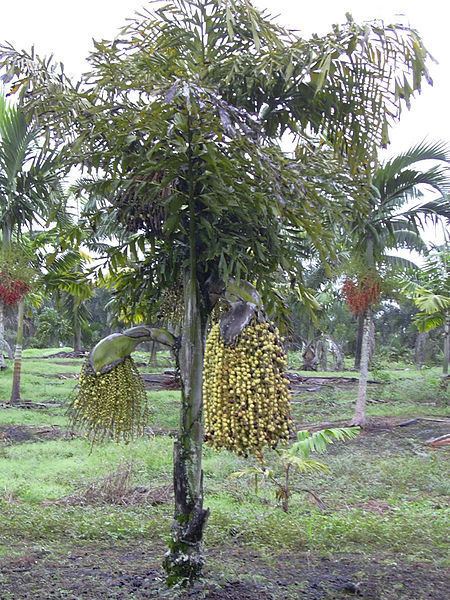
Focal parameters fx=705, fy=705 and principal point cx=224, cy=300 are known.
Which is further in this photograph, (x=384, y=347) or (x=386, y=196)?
(x=384, y=347)

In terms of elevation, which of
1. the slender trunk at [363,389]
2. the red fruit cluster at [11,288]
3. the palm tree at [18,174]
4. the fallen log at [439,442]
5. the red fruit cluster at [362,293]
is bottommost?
the fallen log at [439,442]

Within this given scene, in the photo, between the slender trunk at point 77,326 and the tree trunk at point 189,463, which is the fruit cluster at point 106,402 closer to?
the tree trunk at point 189,463

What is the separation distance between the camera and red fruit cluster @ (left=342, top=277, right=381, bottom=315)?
37.4 ft

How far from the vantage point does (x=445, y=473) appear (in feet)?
27.2

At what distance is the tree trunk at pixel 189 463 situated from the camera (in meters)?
3.65

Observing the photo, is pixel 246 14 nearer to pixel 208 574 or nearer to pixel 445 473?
pixel 208 574

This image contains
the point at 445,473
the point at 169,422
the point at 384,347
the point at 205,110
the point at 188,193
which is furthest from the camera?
the point at 384,347

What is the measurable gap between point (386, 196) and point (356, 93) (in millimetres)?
7082

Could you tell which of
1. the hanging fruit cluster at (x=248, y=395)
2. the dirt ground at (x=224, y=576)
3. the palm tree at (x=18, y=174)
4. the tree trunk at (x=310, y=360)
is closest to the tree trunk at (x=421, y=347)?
the tree trunk at (x=310, y=360)

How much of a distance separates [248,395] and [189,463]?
0.70 metres

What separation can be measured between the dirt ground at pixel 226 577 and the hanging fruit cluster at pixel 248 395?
3.44 ft

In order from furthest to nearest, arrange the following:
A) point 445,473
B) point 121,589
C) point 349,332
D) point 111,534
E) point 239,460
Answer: point 349,332 → point 239,460 → point 445,473 → point 111,534 → point 121,589

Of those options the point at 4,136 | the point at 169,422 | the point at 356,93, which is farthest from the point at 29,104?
the point at 169,422

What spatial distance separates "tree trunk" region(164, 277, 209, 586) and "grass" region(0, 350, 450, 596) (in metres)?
1.22
